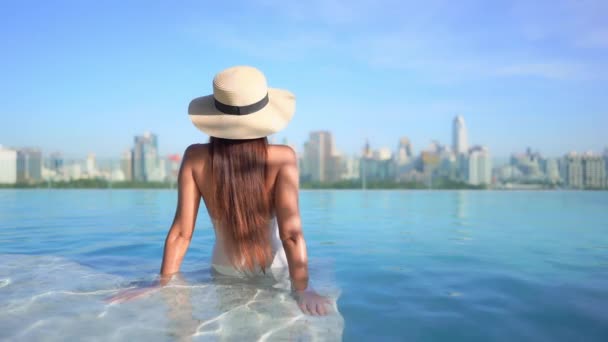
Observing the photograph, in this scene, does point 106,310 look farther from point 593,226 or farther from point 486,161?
point 486,161

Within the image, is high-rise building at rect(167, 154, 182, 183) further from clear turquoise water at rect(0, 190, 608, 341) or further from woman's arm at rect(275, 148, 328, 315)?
woman's arm at rect(275, 148, 328, 315)

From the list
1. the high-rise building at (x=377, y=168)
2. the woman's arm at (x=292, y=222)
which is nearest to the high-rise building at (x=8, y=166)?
the high-rise building at (x=377, y=168)

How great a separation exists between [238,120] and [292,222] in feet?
1.29

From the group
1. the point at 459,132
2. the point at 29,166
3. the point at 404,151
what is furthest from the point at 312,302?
the point at 459,132

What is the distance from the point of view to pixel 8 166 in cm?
1542

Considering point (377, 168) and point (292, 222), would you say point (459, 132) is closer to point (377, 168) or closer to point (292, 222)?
point (377, 168)

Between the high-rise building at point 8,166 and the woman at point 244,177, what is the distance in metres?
16.3

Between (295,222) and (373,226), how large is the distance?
263 centimetres

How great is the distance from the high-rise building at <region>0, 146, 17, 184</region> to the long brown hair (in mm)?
16363

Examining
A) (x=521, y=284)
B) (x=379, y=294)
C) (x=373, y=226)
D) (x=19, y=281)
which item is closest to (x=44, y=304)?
(x=19, y=281)

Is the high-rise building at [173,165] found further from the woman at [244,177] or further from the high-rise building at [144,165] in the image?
Result: the woman at [244,177]

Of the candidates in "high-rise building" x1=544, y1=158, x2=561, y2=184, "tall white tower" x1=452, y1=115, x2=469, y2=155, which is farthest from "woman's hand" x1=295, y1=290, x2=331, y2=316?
"tall white tower" x1=452, y1=115, x2=469, y2=155

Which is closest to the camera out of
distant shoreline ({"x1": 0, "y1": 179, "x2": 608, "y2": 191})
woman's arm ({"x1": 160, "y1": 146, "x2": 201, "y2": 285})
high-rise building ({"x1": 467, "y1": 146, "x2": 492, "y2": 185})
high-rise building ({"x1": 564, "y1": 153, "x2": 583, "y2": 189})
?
woman's arm ({"x1": 160, "y1": 146, "x2": 201, "y2": 285})

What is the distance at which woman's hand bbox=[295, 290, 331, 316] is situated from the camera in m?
1.38
